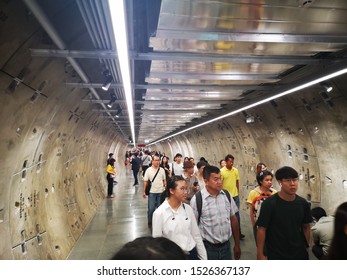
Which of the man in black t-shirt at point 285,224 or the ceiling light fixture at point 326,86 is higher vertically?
the ceiling light fixture at point 326,86

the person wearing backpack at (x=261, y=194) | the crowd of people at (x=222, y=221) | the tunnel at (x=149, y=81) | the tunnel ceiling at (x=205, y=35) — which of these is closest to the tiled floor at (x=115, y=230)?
the tunnel at (x=149, y=81)

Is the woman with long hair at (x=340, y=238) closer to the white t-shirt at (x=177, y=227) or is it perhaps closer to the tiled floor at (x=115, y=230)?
the white t-shirt at (x=177, y=227)

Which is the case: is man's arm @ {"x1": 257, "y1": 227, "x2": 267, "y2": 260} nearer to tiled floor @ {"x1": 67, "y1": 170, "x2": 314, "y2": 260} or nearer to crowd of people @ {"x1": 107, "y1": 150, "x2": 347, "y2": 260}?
crowd of people @ {"x1": 107, "y1": 150, "x2": 347, "y2": 260}

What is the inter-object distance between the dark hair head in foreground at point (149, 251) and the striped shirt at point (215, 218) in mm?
2073

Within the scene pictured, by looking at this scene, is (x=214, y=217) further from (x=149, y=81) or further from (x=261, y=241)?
(x=149, y=81)

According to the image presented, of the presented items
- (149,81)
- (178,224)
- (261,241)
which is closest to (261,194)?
(261,241)

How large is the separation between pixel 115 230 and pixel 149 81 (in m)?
4.71

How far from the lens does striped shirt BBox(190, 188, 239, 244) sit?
11.4ft

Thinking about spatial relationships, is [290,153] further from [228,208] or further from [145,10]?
[145,10]

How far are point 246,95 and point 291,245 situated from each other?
4124 millimetres

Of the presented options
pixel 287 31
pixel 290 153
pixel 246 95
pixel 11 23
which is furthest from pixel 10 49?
pixel 290 153

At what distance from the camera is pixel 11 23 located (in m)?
2.57

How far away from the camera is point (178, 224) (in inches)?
121

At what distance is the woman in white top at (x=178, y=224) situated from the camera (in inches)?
121
